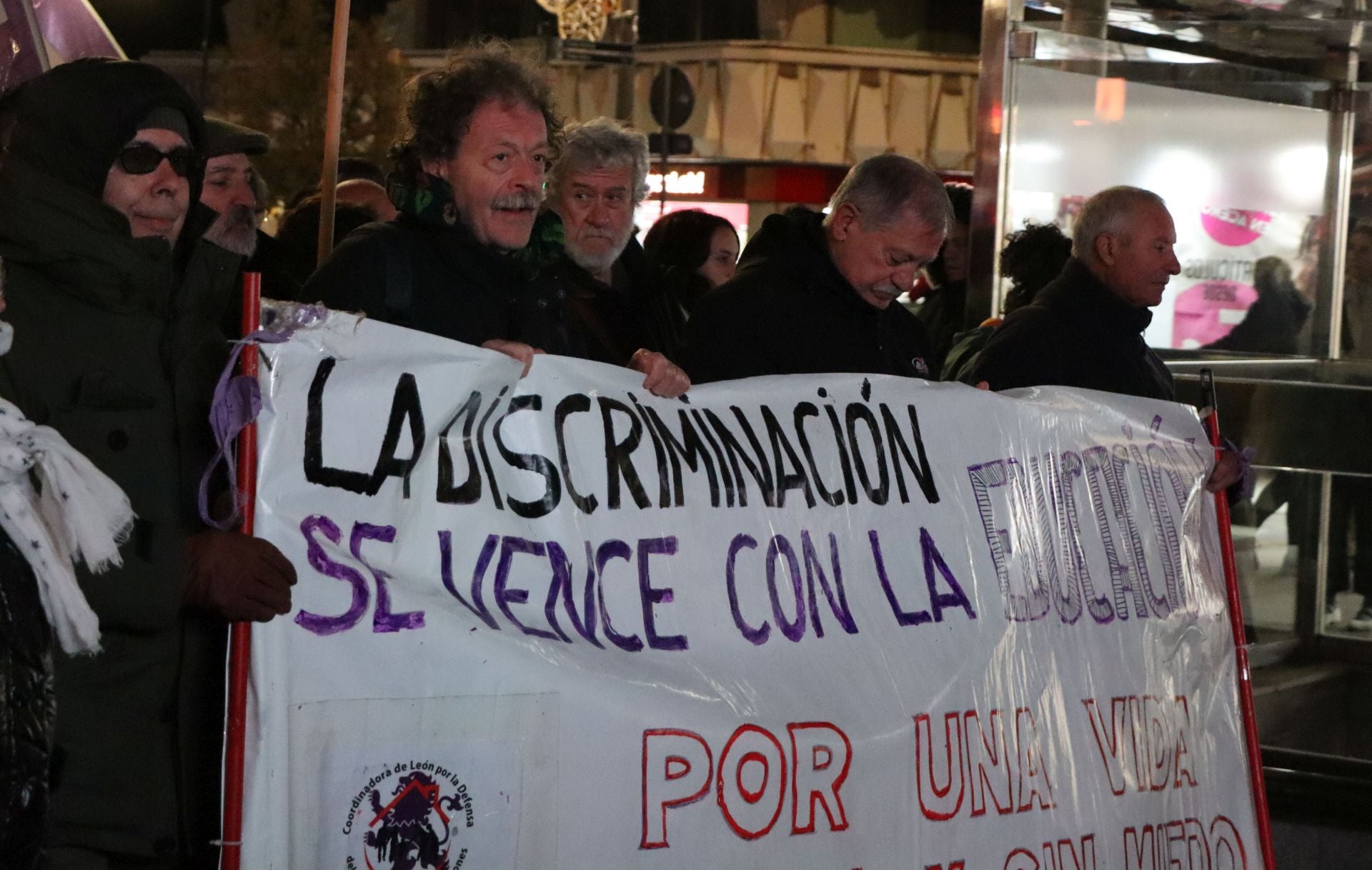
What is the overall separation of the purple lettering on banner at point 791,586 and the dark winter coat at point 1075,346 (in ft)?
4.46

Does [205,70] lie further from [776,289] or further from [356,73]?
[776,289]

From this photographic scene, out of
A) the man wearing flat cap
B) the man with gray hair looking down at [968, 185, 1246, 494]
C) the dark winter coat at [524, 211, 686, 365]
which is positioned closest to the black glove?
the man wearing flat cap

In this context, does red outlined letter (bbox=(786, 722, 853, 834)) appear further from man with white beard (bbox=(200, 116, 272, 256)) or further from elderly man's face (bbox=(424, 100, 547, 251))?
man with white beard (bbox=(200, 116, 272, 256))

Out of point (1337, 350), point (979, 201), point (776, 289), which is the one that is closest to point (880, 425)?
point (776, 289)

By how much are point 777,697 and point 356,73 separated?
1817 centimetres

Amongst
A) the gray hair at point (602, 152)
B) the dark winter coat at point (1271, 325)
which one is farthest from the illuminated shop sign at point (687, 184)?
the gray hair at point (602, 152)

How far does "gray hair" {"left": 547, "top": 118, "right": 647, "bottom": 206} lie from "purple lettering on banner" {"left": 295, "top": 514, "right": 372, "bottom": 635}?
1980 mm

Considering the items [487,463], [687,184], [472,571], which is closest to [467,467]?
[487,463]

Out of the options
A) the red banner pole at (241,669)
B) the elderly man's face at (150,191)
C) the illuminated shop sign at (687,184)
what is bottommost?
the red banner pole at (241,669)

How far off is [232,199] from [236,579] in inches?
78.6

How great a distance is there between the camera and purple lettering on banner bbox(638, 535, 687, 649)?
336 cm

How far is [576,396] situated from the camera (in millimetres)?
3414

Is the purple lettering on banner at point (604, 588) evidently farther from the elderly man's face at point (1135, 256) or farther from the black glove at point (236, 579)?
the elderly man's face at point (1135, 256)

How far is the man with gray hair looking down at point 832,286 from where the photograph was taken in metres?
4.32
